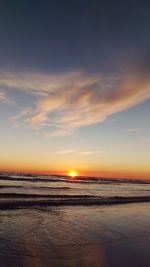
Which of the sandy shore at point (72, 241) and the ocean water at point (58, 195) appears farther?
the ocean water at point (58, 195)

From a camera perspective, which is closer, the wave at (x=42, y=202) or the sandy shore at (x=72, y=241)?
the sandy shore at (x=72, y=241)

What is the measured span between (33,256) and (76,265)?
1.43 meters

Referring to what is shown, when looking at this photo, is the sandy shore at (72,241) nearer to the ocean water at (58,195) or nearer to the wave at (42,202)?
the wave at (42,202)

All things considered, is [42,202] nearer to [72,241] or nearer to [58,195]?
[58,195]

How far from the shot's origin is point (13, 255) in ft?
27.5

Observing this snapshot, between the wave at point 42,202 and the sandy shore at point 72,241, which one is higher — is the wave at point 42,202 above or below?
above

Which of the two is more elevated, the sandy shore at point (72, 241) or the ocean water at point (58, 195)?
the ocean water at point (58, 195)

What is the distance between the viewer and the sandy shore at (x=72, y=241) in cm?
812

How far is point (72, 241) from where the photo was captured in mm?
10305

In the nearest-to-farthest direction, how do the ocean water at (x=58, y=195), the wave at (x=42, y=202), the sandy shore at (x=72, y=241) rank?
the sandy shore at (x=72, y=241)
the wave at (x=42, y=202)
the ocean water at (x=58, y=195)

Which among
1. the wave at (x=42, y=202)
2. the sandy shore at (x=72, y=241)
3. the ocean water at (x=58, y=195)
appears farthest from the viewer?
the ocean water at (x=58, y=195)

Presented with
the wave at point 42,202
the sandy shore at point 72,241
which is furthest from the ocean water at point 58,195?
the sandy shore at point 72,241

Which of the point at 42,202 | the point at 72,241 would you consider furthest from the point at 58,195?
the point at 72,241

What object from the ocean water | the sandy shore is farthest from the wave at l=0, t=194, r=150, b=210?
the sandy shore
